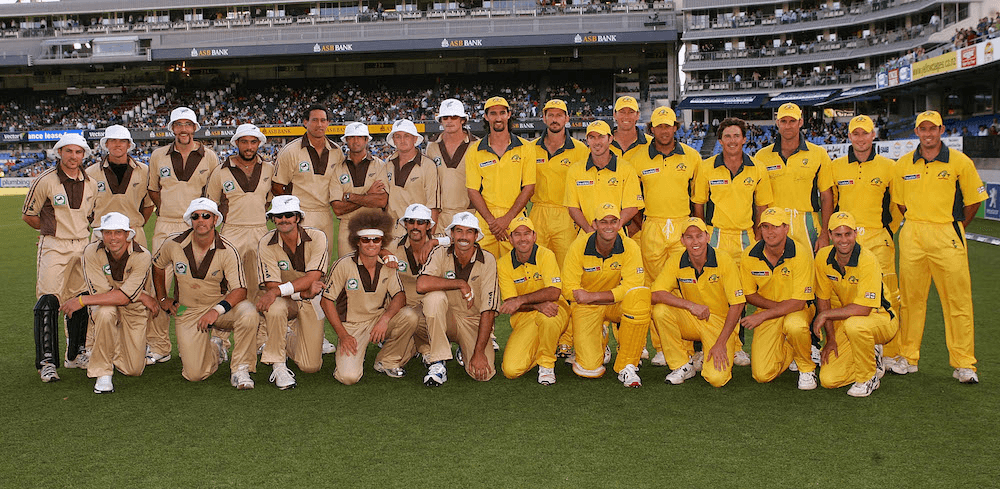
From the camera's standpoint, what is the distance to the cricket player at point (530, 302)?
22.1ft

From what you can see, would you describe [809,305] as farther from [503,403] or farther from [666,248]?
[503,403]

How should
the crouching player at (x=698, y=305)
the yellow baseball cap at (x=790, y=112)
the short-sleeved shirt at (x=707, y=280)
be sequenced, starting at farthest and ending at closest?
A: the yellow baseball cap at (x=790, y=112)
the short-sleeved shirt at (x=707, y=280)
the crouching player at (x=698, y=305)

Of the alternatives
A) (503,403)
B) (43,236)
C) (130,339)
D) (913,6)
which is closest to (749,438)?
(503,403)

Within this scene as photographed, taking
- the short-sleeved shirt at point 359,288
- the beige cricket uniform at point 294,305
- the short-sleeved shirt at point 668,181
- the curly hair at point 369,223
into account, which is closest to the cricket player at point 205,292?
the beige cricket uniform at point 294,305

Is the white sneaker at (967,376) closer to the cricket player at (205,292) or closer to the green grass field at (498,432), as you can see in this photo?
the green grass field at (498,432)

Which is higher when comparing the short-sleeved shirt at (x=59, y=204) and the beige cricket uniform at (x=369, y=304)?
the short-sleeved shirt at (x=59, y=204)

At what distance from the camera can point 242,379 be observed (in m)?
6.69

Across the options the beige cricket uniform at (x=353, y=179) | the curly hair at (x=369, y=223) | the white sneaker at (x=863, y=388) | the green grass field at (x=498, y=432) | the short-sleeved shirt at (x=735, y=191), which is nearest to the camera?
the green grass field at (x=498, y=432)

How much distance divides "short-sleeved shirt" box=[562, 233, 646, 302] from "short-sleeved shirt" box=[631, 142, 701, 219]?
0.78m

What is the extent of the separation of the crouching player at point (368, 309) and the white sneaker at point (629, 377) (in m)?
1.83

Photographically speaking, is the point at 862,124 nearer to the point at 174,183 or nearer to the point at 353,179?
the point at 353,179

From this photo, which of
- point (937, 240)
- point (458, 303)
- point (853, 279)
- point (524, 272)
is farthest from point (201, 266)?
point (937, 240)

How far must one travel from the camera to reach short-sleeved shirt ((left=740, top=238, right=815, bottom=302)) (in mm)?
6508

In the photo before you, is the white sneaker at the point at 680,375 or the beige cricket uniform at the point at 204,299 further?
the beige cricket uniform at the point at 204,299
